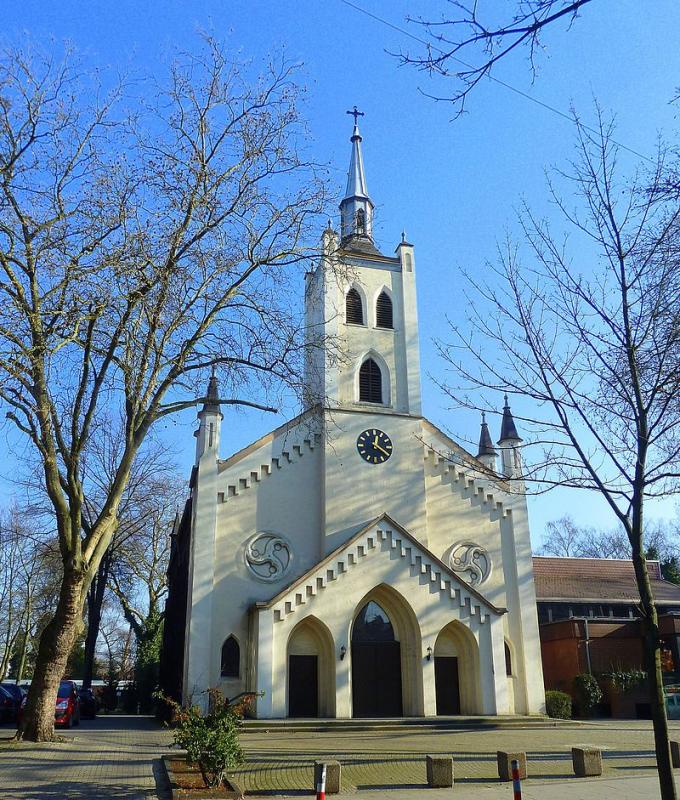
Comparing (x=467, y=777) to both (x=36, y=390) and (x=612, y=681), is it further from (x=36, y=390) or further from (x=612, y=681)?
(x=612, y=681)

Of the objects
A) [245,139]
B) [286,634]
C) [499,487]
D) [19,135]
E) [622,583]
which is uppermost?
[245,139]

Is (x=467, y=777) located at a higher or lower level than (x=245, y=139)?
lower

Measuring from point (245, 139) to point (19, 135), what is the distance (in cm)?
475

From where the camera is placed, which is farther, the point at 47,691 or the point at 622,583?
the point at 622,583

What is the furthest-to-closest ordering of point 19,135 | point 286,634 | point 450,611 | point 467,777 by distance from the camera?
point 450,611, point 286,634, point 19,135, point 467,777

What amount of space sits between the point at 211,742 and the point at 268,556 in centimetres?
1560

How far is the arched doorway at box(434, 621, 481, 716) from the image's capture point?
26.7 metres

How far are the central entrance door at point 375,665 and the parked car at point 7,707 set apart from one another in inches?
446

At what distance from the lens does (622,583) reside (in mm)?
40000

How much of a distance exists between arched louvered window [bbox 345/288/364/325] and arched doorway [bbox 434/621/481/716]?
42.5 ft

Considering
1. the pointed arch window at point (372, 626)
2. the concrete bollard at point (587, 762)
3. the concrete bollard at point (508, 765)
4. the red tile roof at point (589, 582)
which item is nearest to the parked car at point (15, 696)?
the pointed arch window at point (372, 626)

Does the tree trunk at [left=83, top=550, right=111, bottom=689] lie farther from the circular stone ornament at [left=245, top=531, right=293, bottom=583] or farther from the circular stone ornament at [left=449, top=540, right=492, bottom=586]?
the circular stone ornament at [left=449, top=540, right=492, bottom=586]

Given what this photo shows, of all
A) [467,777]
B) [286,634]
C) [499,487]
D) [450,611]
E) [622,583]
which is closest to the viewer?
[467,777]

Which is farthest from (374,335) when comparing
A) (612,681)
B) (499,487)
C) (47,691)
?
(47,691)
